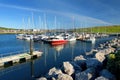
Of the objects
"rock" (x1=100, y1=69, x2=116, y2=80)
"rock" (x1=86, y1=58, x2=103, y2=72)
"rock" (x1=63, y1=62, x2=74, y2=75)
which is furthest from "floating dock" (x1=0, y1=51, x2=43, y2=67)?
"rock" (x1=100, y1=69, x2=116, y2=80)

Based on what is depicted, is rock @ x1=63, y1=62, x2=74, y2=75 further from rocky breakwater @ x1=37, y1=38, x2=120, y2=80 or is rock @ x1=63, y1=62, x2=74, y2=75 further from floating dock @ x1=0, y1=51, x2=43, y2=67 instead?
floating dock @ x1=0, y1=51, x2=43, y2=67

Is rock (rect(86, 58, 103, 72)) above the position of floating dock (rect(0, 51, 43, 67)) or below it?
above

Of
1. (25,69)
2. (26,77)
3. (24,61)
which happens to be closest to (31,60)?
(24,61)

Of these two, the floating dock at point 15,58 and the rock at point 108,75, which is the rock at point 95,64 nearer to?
the rock at point 108,75

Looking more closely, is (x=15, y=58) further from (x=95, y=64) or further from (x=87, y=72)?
(x=87, y=72)

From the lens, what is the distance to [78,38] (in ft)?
400

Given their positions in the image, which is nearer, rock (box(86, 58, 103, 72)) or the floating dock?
rock (box(86, 58, 103, 72))

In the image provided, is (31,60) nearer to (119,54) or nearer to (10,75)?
(10,75)

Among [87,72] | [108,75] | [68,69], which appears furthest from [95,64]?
[108,75]

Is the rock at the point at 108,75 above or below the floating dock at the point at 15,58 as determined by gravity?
above

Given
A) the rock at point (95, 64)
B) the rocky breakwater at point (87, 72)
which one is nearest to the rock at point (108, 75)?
the rocky breakwater at point (87, 72)

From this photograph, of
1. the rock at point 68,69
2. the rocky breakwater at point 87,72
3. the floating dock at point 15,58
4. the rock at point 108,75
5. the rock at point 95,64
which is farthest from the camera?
the floating dock at point 15,58

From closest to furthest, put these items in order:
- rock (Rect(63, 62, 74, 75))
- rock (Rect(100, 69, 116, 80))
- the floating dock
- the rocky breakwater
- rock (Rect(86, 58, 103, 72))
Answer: rock (Rect(100, 69, 116, 80))
the rocky breakwater
rock (Rect(86, 58, 103, 72))
rock (Rect(63, 62, 74, 75))
the floating dock

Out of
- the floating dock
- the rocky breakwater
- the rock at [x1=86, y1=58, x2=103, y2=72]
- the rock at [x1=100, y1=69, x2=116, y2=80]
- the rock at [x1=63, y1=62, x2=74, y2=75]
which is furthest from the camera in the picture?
the floating dock
